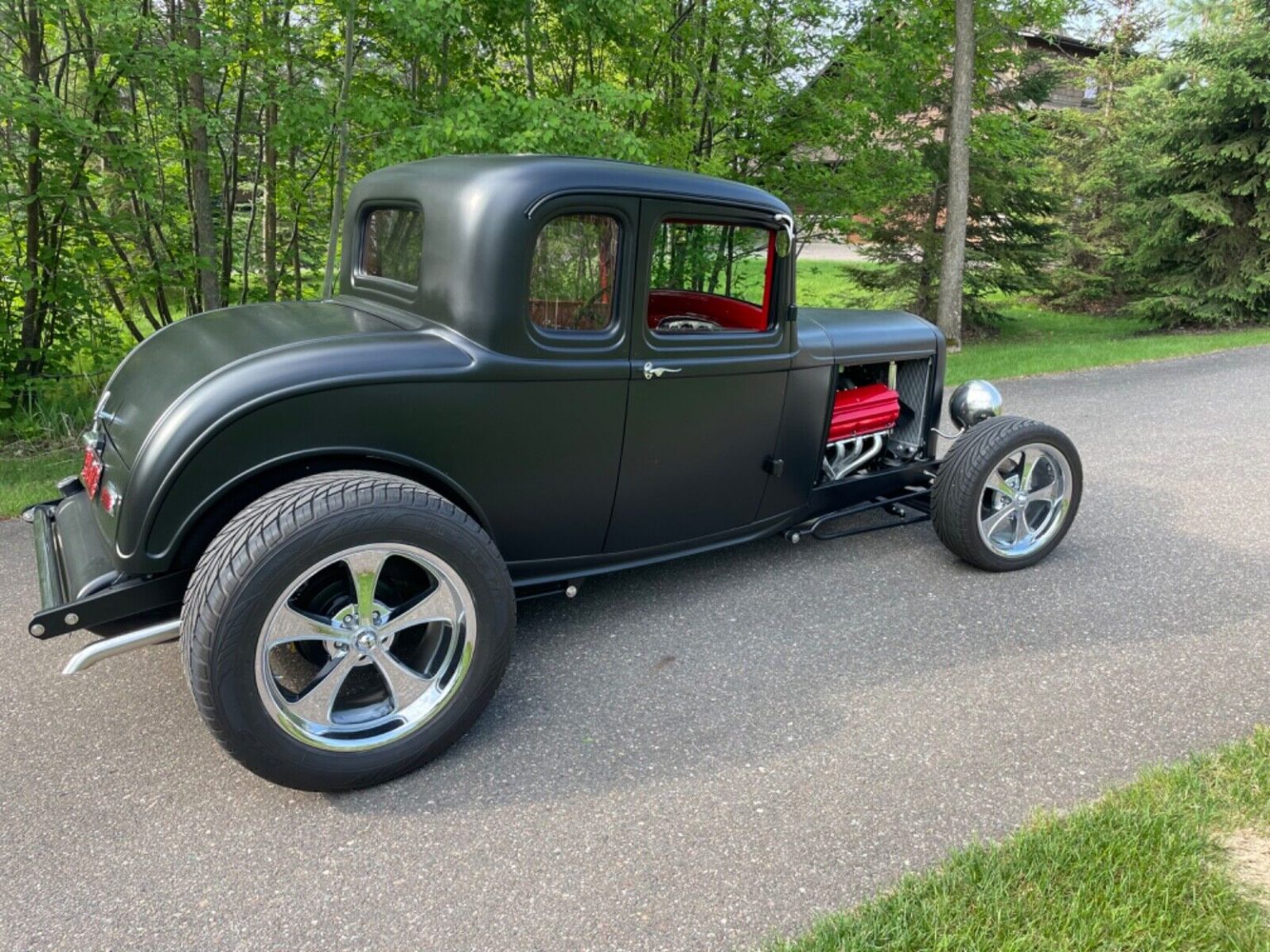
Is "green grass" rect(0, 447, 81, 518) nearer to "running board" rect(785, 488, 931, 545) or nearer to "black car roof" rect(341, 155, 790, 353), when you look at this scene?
"black car roof" rect(341, 155, 790, 353)

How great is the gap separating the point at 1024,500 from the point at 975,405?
0.56 metres

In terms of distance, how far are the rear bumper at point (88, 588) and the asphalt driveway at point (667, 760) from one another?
461mm

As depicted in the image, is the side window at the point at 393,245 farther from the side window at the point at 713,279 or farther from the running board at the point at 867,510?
the running board at the point at 867,510

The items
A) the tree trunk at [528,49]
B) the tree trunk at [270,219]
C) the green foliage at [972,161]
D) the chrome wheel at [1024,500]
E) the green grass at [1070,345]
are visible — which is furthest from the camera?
the green foliage at [972,161]

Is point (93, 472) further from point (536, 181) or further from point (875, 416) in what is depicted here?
point (875, 416)

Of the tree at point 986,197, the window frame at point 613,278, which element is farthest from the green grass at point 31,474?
the tree at point 986,197

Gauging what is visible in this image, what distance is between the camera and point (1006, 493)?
13.7 feet

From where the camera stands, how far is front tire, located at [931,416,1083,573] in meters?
4.02

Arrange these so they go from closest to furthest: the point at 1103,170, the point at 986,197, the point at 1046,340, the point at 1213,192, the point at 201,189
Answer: the point at 201,189 → the point at 986,197 → the point at 1213,192 → the point at 1046,340 → the point at 1103,170

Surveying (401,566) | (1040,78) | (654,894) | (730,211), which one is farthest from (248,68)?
(1040,78)

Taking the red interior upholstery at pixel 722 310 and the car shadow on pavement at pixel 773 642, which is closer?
the car shadow on pavement at pixel 773 642

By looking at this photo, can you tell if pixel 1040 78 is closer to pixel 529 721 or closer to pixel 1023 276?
pixel 1023 276

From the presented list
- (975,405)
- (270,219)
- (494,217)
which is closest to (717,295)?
(494,217)

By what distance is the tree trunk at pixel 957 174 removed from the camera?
11.3 meters
